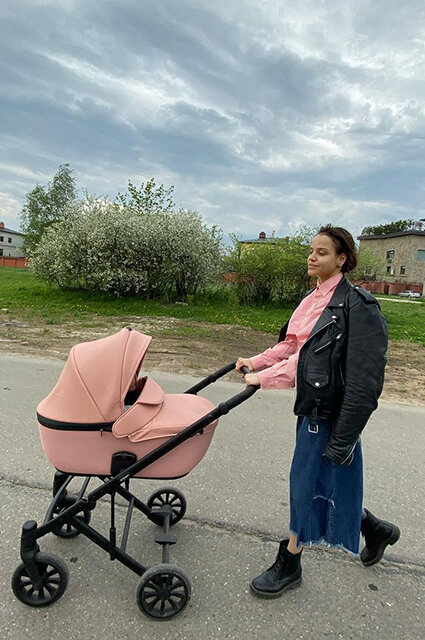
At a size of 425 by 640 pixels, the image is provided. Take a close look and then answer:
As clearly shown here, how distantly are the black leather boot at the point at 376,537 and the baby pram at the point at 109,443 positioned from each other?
3.57ft

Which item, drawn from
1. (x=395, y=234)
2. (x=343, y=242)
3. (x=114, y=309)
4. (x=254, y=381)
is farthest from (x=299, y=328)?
(x=395, y=234)

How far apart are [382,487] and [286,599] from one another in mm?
1460

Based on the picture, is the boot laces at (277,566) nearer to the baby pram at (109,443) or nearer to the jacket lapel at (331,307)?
the baby pram at (109,443)

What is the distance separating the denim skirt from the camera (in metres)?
2.08

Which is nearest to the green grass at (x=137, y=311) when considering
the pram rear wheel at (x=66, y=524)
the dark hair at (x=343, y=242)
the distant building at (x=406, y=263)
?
the pram rear wheel at (x=66, y=524)

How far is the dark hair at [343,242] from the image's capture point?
6.77 ft

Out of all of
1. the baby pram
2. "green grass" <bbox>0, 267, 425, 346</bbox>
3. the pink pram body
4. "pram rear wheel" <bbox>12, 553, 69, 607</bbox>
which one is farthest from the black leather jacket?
"green grass" <bbox>0, 267, 425, 346</bbox>

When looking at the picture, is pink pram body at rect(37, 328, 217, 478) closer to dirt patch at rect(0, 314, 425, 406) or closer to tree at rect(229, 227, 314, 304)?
dirt patch at rect(0, 314, 425, 406)

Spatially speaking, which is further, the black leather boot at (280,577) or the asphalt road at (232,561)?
the black leather boot at (280,577)

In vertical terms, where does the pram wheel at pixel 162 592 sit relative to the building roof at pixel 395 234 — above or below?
below

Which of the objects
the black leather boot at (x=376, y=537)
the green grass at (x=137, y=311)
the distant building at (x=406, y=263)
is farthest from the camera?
the distant building at (x=406, y=263)

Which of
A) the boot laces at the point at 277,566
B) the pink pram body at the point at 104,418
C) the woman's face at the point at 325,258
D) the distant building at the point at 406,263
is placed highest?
the distant building at the point at 406,263

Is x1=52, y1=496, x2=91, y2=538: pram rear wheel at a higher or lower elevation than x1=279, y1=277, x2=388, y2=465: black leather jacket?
lower

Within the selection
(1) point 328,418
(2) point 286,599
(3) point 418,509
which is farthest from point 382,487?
(1) point 328,418
